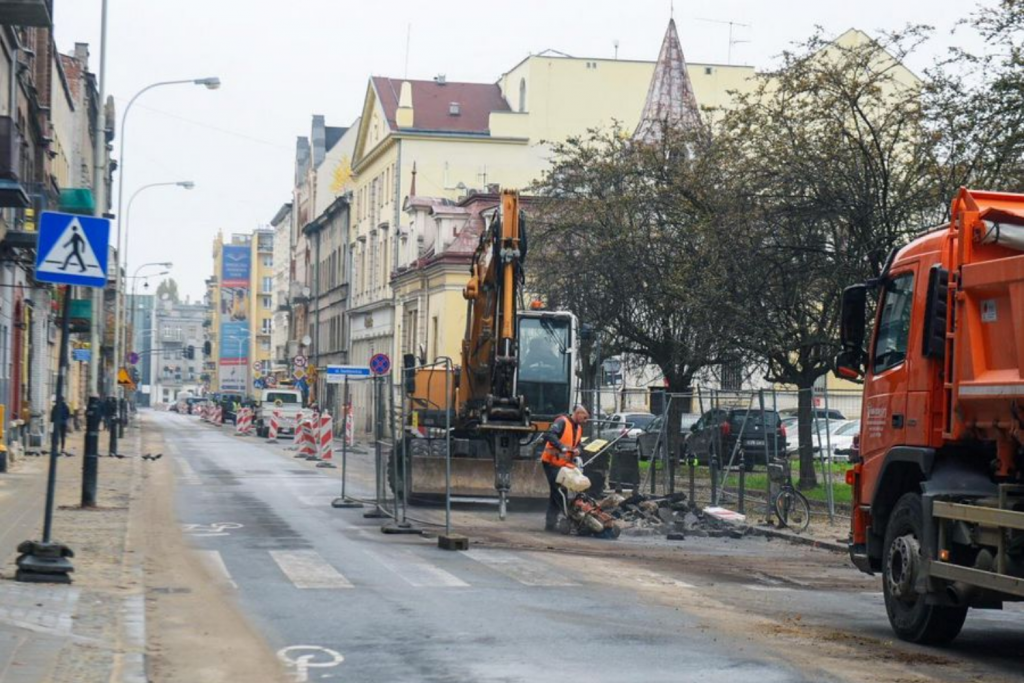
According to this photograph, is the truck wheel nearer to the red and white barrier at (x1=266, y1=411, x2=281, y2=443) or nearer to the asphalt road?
the asphalt road

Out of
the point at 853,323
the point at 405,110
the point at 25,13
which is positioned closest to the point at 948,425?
the point at 853,323

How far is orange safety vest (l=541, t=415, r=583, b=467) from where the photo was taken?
21.0 m

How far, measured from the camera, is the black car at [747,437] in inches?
1021

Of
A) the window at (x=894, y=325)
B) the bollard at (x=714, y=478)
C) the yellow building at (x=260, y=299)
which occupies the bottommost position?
the bollard at (x=714, y=478)

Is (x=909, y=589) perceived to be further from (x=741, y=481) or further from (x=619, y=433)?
(x=619, y=433)

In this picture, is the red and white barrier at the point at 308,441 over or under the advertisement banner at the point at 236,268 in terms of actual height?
under

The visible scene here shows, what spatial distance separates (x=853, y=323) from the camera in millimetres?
12594

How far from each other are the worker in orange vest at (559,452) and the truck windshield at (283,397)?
4935 centimetres

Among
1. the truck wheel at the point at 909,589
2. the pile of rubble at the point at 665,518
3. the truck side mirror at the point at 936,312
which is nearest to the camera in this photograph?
the truck wheel at the point at 909,589

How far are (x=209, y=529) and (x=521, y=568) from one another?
18.4 feet

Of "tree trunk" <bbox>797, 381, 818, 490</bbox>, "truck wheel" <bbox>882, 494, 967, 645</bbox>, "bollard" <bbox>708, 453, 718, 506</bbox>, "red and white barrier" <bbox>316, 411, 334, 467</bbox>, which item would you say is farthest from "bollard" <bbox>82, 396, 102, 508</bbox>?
"red and white barrier" <bbox>316, 411, 334, 467</bbox>

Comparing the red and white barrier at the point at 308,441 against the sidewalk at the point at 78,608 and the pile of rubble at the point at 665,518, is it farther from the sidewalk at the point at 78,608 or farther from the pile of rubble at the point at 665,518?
the sidewalk at the point at 78,608

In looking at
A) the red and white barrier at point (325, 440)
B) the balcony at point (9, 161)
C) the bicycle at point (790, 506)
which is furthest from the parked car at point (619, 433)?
the balcony at point (9, 161)

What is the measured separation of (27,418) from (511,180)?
38255 mm
